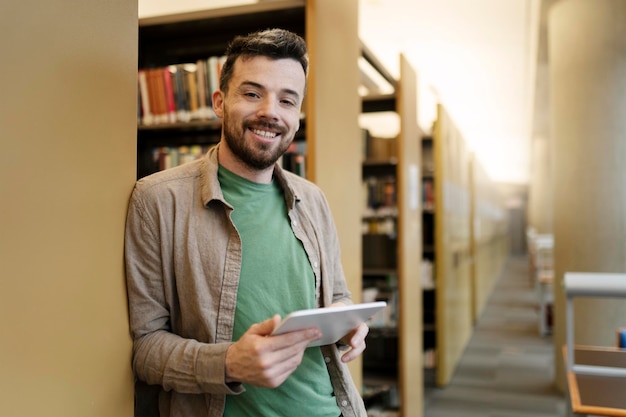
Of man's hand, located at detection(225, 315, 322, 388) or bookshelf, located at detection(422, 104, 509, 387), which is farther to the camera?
bookshelf, located at detection(422, 104, 509, 387)

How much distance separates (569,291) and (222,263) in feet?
5.26

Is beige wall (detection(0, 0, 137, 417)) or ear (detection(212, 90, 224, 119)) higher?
ear (detection(212, 90, 224, 119))

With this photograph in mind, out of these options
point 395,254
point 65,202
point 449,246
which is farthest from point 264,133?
point 449,246

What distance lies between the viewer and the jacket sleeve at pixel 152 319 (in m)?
1.12

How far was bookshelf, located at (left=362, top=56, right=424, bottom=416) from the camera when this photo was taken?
12.4 feet

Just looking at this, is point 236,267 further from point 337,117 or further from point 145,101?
point 145,101

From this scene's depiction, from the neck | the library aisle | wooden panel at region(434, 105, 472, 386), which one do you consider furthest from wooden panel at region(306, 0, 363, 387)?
the library aisle

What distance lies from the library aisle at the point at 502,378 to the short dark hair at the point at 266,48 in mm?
3654

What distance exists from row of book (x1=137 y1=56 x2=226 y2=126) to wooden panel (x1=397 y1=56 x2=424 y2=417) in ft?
5.08

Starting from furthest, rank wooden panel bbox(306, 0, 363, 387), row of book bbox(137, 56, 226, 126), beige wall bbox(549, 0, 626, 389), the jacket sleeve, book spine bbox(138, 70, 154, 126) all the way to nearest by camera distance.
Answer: beige wall bbox(549, 0, 626, 389), book spine bbox(138, 70, 154, 126), row of book bbox(137, 56, 226, 126), wooden panel bbox(306, 0, 363, 387), the jacket sleeve

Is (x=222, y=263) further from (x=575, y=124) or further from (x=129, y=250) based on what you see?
(x=575, y=124)

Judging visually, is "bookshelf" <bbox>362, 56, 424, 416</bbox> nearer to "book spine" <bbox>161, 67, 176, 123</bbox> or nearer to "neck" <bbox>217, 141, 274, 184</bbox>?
"book spine" <bbox>161, 67, 176, 123</bbox>

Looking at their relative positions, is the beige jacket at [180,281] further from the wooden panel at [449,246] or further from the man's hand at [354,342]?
the wooden panel at [449,246]

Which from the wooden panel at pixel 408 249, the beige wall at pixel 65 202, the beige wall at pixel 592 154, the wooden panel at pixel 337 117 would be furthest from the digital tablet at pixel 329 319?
the beige wall at pixel 592 154
